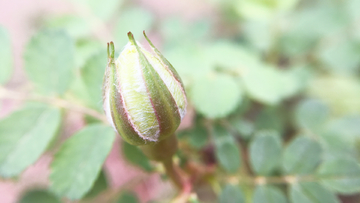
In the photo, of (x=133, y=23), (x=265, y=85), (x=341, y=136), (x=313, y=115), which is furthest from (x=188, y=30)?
(x=341, y=136)

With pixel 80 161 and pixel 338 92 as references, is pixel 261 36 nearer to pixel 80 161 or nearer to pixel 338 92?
pixel 338 92

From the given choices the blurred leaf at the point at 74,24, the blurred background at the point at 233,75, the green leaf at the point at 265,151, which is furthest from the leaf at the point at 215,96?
the blurred leaf at the point at 74,24

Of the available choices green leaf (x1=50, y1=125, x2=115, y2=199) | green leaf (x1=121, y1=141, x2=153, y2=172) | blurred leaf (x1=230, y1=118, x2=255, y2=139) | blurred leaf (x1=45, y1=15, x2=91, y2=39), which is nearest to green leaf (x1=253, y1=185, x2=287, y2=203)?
blurred leaf (x1=230, y1=118, x2=255, y2=139)

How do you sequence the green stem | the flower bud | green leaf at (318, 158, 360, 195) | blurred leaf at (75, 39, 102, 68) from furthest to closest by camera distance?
blurred leaf at (75, 39, 102, 68) → green leaf at (318, 158, 360, 195) → the green stem → the flower bud

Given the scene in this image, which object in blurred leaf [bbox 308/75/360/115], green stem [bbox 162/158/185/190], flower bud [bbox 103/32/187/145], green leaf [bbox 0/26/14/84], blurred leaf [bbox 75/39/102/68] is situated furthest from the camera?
blurred leaf [bbox 308/75/360/115]

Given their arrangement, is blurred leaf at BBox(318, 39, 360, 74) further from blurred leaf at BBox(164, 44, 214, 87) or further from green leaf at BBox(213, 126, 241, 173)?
green leaf at BBox(213, 126, 241, 173)

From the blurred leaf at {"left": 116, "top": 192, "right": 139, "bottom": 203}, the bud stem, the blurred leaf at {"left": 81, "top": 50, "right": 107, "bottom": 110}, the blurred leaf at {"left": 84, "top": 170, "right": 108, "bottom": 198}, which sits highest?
the blurred leaf at {"left": 81, "top": 50, "right": 107, "bottom": 110}
